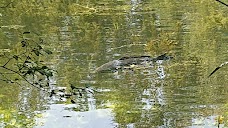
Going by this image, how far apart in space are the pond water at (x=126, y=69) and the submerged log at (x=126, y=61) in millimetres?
102

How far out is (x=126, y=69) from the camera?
702cm

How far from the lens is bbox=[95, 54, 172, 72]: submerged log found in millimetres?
6961

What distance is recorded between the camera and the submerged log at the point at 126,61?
6.96 meters

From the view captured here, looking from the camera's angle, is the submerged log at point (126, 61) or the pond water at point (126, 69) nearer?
the pond water at point (126, 69)

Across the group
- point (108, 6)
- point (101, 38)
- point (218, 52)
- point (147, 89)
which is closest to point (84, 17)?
point (108, 6)

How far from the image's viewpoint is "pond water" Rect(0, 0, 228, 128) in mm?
5488

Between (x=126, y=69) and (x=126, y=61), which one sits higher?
(x=126, y=61)

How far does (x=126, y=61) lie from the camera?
7109mm

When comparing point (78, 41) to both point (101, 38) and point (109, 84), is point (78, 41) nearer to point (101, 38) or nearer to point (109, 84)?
point (101, 38)

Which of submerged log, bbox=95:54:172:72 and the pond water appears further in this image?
submerged log, bbox=95:54:172:72

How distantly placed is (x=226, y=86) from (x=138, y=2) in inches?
207

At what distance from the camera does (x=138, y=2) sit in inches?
442

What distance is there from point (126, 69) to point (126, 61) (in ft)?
0.45

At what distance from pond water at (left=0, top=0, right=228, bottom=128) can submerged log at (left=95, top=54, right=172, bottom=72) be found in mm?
102
